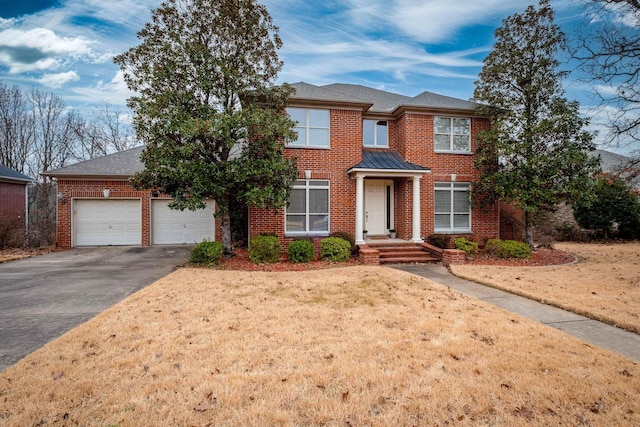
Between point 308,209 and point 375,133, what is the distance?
174 inches

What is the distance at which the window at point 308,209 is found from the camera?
38.1ft

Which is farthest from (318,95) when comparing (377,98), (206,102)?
(377,98)

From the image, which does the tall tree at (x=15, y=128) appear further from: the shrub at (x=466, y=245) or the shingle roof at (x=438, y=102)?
the shrub at (x=466, y=245)

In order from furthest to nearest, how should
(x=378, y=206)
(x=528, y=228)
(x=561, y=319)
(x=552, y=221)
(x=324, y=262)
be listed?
1. (x=552, y=221)
2. (x=378, y=206)
3. (x=528, y=228)
4. (x=324, y=262)
5. (x=561, y=319)

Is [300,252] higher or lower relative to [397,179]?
lower

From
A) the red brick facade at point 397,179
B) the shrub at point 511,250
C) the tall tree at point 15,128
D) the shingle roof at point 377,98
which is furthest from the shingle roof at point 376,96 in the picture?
the tall tree at point 15,128

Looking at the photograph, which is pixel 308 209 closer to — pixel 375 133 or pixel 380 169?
pixel 380 169

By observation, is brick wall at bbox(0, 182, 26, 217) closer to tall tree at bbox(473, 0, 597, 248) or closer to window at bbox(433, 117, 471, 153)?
window at bbox(433, 117, 471, 153)

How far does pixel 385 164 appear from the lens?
38.3ft

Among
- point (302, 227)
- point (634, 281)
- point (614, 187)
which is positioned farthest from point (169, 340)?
point (614, 187)

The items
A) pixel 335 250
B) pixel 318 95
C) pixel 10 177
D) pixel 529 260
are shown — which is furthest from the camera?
pixel 10 177

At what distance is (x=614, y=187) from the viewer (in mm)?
16172

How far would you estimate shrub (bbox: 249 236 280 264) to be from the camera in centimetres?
1006

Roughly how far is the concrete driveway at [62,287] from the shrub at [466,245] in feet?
31.2
